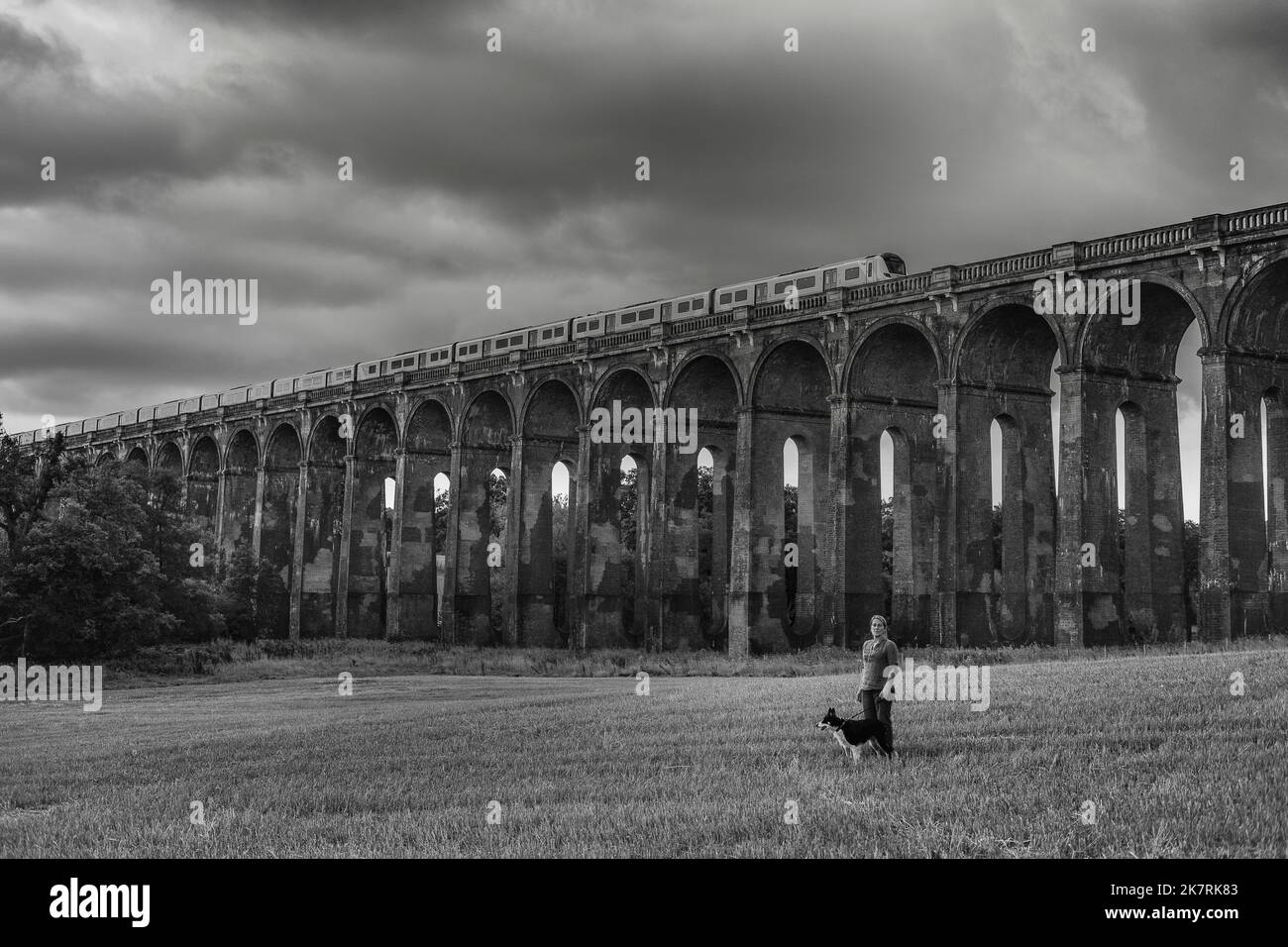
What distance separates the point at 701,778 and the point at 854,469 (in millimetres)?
29687

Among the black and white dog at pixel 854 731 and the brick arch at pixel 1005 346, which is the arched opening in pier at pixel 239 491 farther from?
the black and white dog at pixel 854 731

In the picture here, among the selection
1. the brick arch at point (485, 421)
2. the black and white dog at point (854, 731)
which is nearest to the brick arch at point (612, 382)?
the brick arch at point (485, 421)

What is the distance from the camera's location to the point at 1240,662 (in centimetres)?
2230

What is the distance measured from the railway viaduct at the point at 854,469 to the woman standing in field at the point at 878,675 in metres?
20.1

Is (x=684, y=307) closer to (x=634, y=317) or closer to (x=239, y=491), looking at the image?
(x=634, y=317)

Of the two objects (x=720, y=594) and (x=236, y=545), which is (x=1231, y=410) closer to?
(x=720, y=594)

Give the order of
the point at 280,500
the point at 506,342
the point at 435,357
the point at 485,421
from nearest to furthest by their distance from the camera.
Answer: the point at 506,342 → the point at 485,421 → the point at 435,357 → the point at 280,500

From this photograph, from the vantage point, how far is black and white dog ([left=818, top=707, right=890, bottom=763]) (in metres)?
14.7

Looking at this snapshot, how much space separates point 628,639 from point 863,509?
14.0m

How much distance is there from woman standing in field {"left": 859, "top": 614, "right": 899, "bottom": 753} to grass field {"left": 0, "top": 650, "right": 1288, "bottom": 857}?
1.68 feet

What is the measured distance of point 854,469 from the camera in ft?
142

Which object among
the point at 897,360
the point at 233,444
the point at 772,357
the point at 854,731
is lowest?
the point at 854,731

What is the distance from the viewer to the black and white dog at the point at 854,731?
578 inches

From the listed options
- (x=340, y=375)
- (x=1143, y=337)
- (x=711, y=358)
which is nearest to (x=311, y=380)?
(x=340, y=375)
